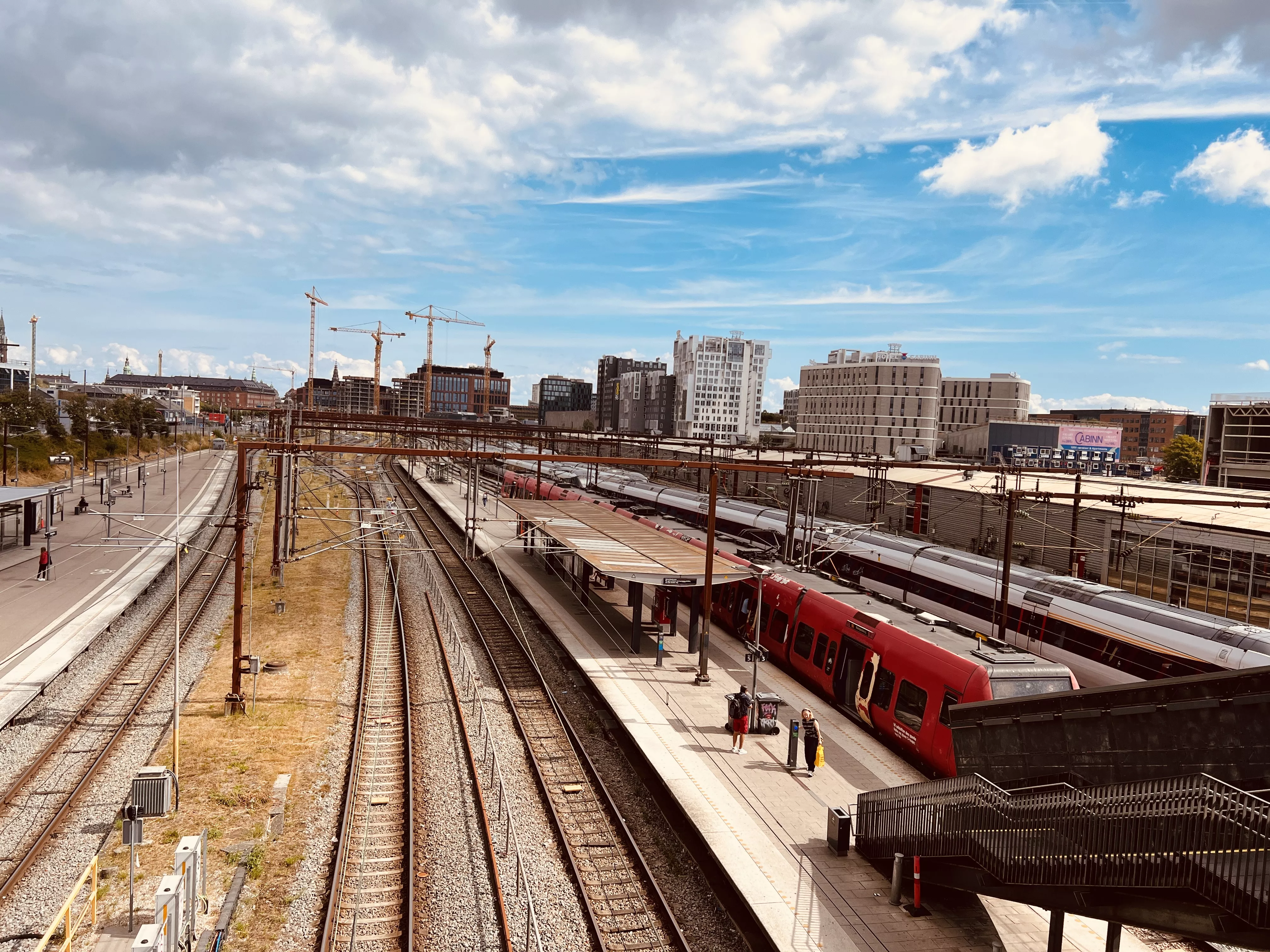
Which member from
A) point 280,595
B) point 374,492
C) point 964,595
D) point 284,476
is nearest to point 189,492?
point 374,492

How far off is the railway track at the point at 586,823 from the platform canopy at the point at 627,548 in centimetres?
374

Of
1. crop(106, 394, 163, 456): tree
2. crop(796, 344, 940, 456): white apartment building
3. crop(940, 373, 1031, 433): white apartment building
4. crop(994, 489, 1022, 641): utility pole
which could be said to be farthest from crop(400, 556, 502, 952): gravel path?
crop(940, 373, 1031, 433): white apartment building

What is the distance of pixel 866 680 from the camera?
18516 mm

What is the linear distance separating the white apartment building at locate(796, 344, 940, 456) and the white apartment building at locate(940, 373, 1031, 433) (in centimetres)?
306

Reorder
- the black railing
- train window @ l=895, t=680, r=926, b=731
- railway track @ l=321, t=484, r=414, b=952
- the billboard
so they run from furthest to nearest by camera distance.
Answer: the billboard → train window @ l=895, t=680, r=926, b=731 → railway track @ l=321, t=484, r=414, b=952 → the black railing

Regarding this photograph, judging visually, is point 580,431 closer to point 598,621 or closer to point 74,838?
point 598,621

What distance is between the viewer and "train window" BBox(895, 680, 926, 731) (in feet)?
53.3

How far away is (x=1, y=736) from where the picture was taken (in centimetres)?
1652

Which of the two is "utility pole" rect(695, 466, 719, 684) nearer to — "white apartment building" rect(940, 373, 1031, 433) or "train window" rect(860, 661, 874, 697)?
"train window" rect(860, 661, 874, 697)

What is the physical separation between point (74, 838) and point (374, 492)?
57377 millimetres

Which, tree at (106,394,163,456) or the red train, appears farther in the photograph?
tree at (106,394,163,456)

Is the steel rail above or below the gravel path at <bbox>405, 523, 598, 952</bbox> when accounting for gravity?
above

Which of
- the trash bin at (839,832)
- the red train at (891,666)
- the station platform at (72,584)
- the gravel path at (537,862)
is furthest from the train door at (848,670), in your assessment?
the station platform at (72,584)

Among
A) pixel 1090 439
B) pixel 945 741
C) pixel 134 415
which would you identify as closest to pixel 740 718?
pixel 945 741
